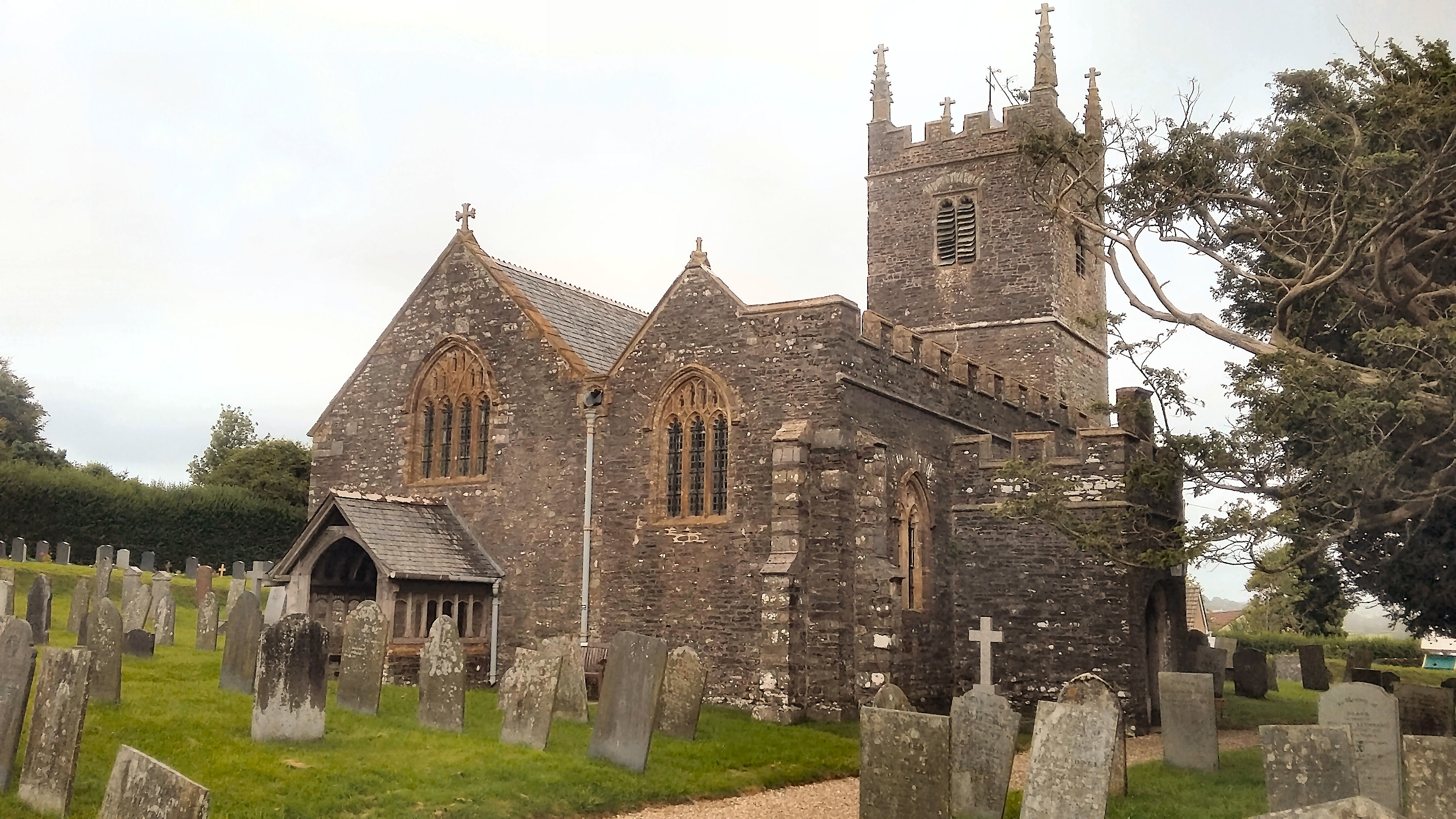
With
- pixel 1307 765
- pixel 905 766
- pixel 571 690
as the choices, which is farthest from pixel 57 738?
pixel 1307 765

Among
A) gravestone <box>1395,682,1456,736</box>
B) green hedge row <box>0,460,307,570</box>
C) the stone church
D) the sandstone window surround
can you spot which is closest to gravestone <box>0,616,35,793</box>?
the stone church

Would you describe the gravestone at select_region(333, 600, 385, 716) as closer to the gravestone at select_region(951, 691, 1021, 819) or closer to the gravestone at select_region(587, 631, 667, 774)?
the gravestone at select_region(587, 631, 667, 774)

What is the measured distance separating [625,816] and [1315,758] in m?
5.87

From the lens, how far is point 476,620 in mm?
20266

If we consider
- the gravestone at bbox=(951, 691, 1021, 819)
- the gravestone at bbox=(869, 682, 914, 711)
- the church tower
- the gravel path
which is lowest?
the gravel path

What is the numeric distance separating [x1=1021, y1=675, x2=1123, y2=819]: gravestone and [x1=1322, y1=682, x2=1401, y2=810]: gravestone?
353cm

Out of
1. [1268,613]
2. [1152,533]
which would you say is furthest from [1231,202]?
[1268,613]

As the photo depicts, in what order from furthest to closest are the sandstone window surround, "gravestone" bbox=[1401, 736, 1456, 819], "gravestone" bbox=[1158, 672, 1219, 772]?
the sandstone window surround
"gravestone" bbox=[1158, 672, 1219, 772]
"gravestone" bbox=[1401, 736, 1456, 819]

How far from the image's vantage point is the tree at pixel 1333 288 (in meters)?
14.0

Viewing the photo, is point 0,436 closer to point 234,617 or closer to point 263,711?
point 234,617

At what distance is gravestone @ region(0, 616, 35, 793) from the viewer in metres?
9.60

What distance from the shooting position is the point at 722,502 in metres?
18.8

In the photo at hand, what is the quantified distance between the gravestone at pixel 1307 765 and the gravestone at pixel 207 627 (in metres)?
16.3

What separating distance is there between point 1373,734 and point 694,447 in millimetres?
10952
